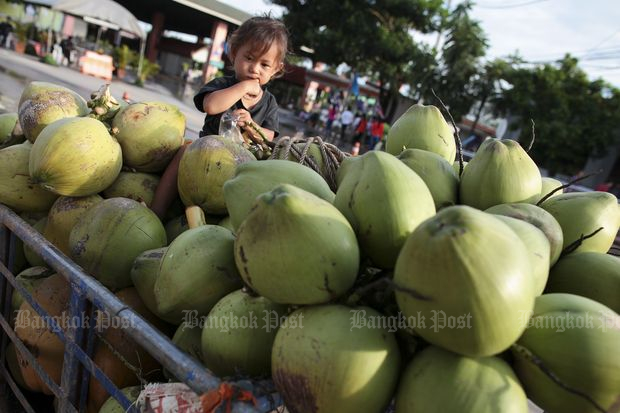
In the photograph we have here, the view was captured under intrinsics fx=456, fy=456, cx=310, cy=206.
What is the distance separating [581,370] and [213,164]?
1379mm

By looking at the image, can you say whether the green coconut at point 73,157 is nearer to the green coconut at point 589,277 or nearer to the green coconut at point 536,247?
the green coconut at point 536,247

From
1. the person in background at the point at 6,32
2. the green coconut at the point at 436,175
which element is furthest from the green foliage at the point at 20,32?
the green coconut at the point at 436,175

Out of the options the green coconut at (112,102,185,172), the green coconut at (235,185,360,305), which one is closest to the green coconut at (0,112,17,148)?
the green coconut at (112,102,185,172)

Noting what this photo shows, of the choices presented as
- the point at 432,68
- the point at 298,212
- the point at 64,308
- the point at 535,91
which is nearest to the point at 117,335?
the point at 64,308

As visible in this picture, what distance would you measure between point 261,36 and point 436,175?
A: 1514 mm

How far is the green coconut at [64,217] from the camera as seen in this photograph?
6.14 feet

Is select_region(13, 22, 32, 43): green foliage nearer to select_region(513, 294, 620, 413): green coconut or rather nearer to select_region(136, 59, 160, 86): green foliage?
select_region(136, 59, 160, 86): green foliage

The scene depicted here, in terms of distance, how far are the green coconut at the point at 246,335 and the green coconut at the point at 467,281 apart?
0.39 m

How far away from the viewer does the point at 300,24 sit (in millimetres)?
20172

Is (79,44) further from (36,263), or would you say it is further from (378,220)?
(378,220)

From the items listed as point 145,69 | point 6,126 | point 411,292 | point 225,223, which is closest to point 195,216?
point 225,223

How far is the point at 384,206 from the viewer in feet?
3.45

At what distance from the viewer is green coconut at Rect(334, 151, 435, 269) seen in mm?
1044

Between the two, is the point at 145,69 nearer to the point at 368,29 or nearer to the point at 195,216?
the point at 368,29
